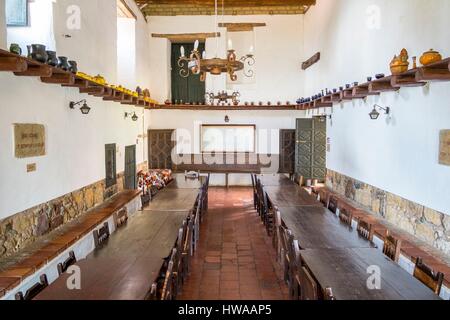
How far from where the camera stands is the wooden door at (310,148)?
41.7ft

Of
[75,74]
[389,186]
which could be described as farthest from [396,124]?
[75,74]

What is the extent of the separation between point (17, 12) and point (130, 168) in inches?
224

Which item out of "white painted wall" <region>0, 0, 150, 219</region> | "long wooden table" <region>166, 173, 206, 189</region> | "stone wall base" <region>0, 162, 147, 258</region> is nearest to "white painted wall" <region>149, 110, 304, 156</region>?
"white painted wall" <region>0, 0, 150, 219</region>

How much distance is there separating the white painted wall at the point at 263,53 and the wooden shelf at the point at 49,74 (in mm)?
5266

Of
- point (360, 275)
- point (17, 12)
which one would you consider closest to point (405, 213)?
point (360, 275)

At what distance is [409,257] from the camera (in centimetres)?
480

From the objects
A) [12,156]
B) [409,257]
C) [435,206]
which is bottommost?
[409,257]

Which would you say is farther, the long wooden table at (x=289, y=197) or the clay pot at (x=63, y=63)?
the long wooden table at (x=289, y=197)

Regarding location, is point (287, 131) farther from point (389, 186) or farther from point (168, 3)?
point (389, 186)

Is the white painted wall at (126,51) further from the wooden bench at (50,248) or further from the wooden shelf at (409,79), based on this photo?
the wooden shelf at (409,79)

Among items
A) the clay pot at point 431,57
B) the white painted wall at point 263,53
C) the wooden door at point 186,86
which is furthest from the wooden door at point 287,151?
the clay pot at point 431,57

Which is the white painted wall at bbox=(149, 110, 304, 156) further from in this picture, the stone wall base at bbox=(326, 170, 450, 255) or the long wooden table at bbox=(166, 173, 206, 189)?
the stone wall base at bbox=(326, 170, 450, 255)

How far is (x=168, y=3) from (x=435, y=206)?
10606 millimetres

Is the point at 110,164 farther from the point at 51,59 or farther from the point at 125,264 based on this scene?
the point at 125,264
